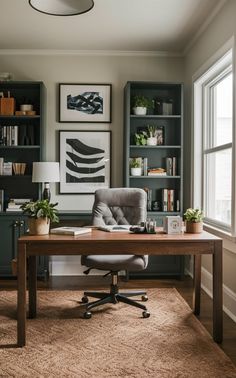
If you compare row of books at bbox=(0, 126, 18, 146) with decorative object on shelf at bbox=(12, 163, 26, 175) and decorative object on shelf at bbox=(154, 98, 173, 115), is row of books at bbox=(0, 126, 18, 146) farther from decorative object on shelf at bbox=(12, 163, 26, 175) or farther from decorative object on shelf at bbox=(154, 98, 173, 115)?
decorative object on shelf at bbox=(154, 98, 173, 115)

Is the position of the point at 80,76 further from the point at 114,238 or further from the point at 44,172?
the point at 114,238

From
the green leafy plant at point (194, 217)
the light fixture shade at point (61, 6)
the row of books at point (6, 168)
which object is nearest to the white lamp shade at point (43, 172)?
the row of books at point (6, 168)

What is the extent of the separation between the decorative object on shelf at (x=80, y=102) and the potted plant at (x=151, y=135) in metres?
0.64

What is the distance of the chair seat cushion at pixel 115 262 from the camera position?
3.12 meters

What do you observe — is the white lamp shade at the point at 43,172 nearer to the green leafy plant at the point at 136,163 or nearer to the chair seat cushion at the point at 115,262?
the green leafy plant at the point at 136,163

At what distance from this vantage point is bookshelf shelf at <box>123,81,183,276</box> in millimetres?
4535

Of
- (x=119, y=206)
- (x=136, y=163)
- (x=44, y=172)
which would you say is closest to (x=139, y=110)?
(x=136, y=163)

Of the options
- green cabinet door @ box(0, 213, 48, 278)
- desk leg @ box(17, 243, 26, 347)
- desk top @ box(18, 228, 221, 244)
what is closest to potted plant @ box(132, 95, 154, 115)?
green cabinet door @ box(0, 213, 48, 278)

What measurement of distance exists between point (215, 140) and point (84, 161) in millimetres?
1604

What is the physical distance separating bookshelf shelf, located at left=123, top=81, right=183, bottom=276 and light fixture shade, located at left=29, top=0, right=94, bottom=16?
194cm

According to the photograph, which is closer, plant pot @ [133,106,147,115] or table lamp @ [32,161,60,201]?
table lamp @ [32,161,60,201]

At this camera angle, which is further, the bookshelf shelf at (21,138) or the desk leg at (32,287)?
the bookshelf shelf at (21,138)

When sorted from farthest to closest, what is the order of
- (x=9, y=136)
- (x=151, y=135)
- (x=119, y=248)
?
(x=151, y=135), (x=9, y=136), (x=119, y=248)

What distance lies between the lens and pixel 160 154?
16.0ft
